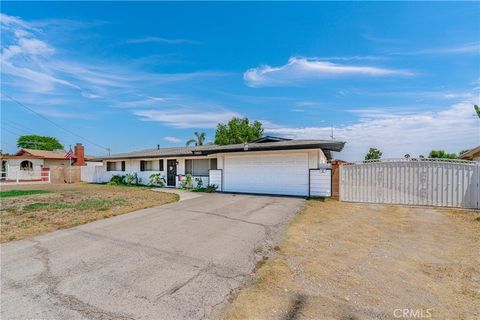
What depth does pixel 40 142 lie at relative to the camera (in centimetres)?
5412

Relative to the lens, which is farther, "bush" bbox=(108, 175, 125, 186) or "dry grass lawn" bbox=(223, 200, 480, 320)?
"bush" bbox=(108, 175, 125, 186)

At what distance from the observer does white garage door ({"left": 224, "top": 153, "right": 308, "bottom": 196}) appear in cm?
1260

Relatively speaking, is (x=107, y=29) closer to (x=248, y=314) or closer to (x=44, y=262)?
(x=44, y=262)

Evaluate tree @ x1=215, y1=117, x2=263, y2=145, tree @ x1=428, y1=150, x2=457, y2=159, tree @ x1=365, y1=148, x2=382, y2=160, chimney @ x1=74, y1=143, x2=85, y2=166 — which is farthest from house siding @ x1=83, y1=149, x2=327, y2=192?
tree @ x1=365, y1=148, x2=382, y2=160

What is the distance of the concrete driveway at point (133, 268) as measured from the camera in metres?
2.97

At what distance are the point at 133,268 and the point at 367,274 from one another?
3.84 m

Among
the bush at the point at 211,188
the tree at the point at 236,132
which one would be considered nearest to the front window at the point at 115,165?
the bush at the point at 211,188

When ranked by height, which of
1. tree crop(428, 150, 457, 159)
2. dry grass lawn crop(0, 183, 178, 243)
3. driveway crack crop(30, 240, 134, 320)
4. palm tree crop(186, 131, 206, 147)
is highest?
palm tree crop(186, 131, 206, 147)

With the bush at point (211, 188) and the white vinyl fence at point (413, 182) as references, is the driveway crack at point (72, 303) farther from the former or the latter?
the bush at point (211, 188)

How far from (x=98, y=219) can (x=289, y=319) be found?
719cm

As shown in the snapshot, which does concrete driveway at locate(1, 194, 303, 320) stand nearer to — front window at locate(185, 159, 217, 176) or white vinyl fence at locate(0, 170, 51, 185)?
front window at locate(185, 159, 217, 176)

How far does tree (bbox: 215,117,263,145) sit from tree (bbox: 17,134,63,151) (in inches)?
1692

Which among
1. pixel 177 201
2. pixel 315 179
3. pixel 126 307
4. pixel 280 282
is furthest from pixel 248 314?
pixel 315 179

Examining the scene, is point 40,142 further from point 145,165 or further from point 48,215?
point 48,215
